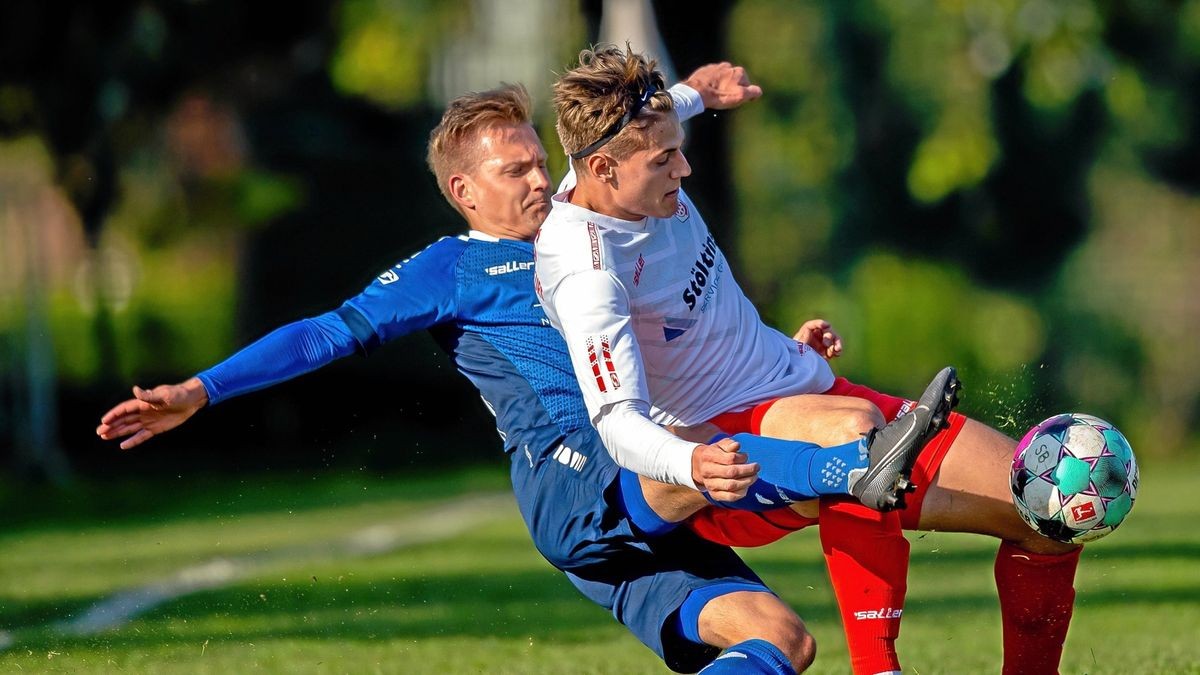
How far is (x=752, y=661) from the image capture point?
4.73m

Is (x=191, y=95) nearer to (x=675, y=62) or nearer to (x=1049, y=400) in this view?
(x=675, y=62)

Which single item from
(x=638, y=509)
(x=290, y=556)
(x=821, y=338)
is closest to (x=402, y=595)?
(x=290, y=556)

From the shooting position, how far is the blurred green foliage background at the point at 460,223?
1998 centimetres

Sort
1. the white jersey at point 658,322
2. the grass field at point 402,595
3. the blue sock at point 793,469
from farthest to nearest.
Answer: the grass field at point 402,595, the white jersey at point 658,322, the blue sock at point 793,469

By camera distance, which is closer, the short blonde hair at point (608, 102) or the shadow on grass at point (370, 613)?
the short blonde hair at point (608, 102)

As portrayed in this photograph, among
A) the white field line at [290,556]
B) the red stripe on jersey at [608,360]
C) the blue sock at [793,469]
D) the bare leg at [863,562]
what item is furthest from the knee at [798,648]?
the white field line at [290,556]

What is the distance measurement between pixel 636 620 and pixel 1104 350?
19.3 meters

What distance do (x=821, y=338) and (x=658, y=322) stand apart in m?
0.96

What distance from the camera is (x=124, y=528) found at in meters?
14.7

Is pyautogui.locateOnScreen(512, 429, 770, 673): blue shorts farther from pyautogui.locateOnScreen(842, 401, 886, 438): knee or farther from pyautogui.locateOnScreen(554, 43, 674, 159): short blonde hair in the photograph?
pyautogui.locateOnScreen(554, 43, 674, 159): short blonde hair

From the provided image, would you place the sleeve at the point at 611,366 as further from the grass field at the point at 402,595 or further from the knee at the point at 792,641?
Answer: the grass field at the point at 402,595

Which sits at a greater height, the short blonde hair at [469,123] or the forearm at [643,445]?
the short blonde hair at [469,123]

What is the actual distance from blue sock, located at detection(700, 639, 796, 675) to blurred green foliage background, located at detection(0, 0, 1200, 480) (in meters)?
13.3

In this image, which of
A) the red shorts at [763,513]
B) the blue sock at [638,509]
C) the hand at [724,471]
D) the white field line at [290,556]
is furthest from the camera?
the white field line at [290,556]
